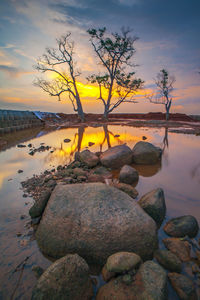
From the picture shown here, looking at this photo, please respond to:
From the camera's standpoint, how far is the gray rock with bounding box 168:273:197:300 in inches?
68.9

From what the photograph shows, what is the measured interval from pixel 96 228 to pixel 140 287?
32.7 inches

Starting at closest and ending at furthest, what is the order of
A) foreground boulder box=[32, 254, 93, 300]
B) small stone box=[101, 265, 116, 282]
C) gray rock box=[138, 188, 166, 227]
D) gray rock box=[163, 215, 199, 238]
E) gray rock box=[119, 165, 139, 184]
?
foreground boulder box=[32, 254, 93, 300] < small stone box=[101, 265, 116, 282] < gray rock box=[163, 215, 199, 238] < gray rock box=[138, 188, 166, 227] < gray rock box=[119, 165, 139, 184]

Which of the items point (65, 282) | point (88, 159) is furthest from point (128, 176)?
point (65, 282)

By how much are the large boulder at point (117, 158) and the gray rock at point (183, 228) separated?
3.25 meters

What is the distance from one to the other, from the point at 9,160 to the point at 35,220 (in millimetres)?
4882

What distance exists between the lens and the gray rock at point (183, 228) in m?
2.64

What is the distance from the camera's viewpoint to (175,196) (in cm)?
393

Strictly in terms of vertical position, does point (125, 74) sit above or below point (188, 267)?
above

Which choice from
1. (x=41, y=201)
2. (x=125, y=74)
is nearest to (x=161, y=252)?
(x=41, y=201)

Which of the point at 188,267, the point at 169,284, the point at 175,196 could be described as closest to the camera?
the point at 169,284

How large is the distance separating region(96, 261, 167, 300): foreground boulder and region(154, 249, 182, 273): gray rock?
41 cm

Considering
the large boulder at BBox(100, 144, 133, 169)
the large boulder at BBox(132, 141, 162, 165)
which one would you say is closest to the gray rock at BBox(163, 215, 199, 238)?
the large boulder at BBox(100, 144, 133, 169)

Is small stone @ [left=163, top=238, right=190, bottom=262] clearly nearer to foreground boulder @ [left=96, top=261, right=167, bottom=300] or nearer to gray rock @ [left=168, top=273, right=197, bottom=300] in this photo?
gray rock @ [left=168, top=273, right=197, bottom=300]

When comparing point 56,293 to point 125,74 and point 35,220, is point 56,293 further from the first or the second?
point 125,74
